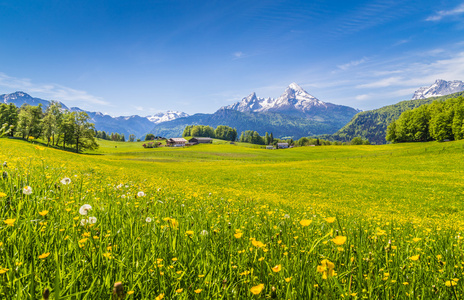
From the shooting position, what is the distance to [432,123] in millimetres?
99188

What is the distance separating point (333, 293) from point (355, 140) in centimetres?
22547

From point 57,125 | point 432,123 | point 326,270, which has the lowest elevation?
point 326,270

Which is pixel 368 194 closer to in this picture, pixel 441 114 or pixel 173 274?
pixel 173 274

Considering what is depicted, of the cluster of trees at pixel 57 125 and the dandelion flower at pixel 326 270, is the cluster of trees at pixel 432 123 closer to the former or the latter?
the dandelion flower at pixel 326 270

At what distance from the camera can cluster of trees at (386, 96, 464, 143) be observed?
84.7 metres

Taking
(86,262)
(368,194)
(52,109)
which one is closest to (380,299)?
(86,262)

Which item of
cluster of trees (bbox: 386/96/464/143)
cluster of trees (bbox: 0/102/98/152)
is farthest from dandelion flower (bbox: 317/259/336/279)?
cluster of trees (bbox: 386/96/464/143)

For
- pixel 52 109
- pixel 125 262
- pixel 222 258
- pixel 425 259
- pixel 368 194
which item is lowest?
pixel 368 194

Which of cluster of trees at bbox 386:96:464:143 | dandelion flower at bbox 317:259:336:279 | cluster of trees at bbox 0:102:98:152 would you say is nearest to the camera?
dandelion flower at bbox 317:259:336:279

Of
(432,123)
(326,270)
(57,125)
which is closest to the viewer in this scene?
(326,270)

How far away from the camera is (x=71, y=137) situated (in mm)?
80625

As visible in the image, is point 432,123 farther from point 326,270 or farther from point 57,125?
point 57,125

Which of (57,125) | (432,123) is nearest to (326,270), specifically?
(57,125)

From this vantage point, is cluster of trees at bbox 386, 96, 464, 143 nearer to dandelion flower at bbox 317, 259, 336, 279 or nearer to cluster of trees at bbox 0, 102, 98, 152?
dandelion flower at bbox 317, 259, 336, 279
